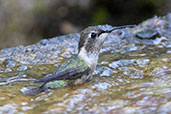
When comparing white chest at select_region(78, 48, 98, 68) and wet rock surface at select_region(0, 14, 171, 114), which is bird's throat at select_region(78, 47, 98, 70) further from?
wet rock surface at select_region(0, 14, 171, 114)

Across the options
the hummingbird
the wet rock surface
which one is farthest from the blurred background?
the hummingbird

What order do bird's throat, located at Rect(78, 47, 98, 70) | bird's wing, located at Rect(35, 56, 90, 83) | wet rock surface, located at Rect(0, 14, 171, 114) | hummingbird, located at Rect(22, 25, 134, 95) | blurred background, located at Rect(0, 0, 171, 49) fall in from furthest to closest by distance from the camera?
blurred background, located at Rect(0, 0, 171, 49) → bird's throat, located at Rect(78, 47, 98, 70) → hummingbird, located at Rect(22, 25, 134, 95) → bird's wing, located at Rect(35, 56, 90, 83) → wet rock surface, located at Rect(0, 14, 171, 114)

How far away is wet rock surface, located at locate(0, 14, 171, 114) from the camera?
12.4 feet

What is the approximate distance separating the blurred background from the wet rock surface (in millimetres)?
5130

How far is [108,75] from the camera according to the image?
16.5 ft

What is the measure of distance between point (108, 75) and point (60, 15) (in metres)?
8.49

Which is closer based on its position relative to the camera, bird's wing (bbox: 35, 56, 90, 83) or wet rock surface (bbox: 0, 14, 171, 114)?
wet rock surface (bbox: 0, 14, 171, 114)

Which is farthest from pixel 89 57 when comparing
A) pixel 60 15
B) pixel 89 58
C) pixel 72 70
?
pixel 60 15

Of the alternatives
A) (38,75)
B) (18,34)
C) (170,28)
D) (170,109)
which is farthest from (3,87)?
(18,34)

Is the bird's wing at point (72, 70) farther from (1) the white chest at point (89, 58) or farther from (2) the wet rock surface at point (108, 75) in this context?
(2) the wet rock surface at point (108, 75)

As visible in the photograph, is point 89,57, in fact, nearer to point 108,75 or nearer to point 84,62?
point 84,62

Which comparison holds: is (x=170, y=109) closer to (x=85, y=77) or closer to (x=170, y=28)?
(x=85, y=77)

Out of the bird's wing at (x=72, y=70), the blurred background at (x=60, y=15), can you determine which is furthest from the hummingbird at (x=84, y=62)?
the blurred background at (x=60, y=15)

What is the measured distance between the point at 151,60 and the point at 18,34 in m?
7.72
